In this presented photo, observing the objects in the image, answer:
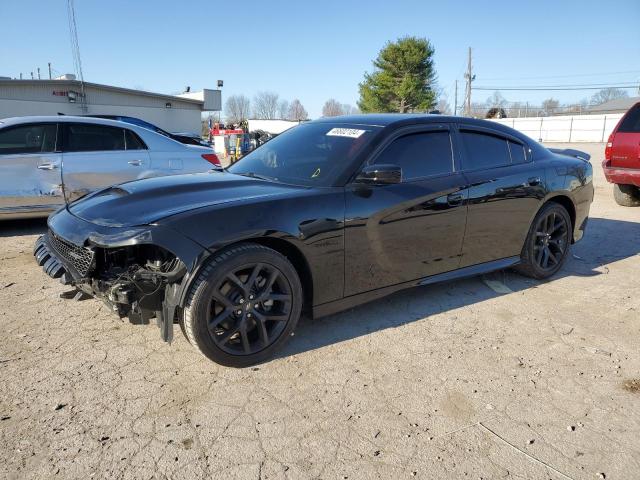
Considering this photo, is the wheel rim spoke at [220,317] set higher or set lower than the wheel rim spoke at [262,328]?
higher

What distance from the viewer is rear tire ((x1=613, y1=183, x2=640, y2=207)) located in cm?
866

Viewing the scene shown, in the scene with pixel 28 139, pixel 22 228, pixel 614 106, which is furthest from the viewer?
pixel 614 106

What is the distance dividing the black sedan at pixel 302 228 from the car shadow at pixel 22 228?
3434 millimetres

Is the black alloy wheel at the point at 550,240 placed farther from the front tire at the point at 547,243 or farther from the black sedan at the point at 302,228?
the black sedan at the point at 302,228

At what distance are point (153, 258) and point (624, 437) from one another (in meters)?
2.68

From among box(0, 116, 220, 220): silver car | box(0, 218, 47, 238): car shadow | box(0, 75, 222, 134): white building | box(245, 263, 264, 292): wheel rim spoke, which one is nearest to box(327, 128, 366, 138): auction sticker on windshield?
box(245, 263, 264, 292): wheel rim spoke

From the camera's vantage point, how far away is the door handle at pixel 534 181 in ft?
14.4

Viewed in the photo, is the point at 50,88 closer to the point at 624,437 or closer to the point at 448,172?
the point at 448,172

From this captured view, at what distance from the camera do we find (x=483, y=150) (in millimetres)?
4203

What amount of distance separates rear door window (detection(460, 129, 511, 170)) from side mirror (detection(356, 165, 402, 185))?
1.07 metres

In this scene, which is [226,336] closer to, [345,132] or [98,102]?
[345,132]

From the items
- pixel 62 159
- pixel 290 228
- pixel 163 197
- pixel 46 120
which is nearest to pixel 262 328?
pixel 290 228

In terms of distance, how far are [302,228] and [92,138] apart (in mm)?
4582

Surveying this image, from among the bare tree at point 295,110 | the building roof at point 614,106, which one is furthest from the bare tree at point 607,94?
the bare tree at point 295,110
